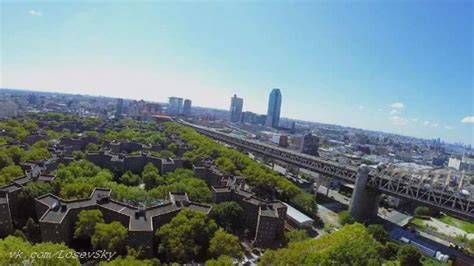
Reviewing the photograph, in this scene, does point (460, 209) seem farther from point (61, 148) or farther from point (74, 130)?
point (74, 130)

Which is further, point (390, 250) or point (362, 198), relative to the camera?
point (362, 198)

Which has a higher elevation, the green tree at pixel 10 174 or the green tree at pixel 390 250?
the green tree at pixel 10 174

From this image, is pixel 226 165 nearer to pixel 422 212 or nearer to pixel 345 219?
pixel 345 219

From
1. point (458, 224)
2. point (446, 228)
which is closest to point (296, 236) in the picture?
point (446, 228)

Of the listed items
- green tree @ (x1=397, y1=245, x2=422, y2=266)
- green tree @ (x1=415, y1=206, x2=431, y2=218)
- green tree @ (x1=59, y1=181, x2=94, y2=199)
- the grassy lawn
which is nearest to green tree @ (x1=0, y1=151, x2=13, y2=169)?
green tree @ (x1=59, y1=181, x2=94, y2=199)

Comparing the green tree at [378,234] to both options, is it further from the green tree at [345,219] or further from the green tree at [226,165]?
the green tree at [226,165]

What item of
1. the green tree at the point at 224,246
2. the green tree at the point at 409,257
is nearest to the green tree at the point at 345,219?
Answer: the green tree at the point at 409,257

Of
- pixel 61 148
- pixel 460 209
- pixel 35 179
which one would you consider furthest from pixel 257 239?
pixel 61 148
